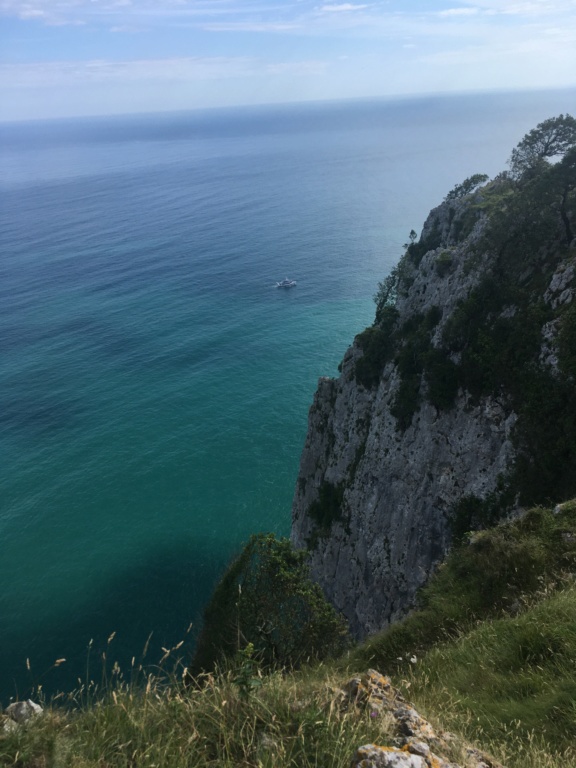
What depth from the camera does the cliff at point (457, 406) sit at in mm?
28016

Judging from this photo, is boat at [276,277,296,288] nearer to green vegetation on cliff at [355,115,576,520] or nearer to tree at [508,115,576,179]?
green vegetation on cliff at [355,115,576,520]

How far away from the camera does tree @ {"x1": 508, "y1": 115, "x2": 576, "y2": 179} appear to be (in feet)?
125

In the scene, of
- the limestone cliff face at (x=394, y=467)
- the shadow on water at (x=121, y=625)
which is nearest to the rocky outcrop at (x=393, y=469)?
the limestone cliff face at (x=394, y=467)

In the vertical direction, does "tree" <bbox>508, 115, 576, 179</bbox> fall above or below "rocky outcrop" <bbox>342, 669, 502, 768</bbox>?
above

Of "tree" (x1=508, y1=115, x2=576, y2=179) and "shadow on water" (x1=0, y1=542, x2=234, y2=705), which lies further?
"shadow on water" (x1=0, y1=542, x2=234, y2=705)

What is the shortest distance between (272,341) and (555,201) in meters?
65.3

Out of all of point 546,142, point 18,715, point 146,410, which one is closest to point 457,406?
point 546,142

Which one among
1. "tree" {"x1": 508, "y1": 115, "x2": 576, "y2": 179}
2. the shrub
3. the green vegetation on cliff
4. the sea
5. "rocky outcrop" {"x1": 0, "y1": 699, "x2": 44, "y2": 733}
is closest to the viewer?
"rocky outcrop" {"x1": 0, "y1": 699, "x2": 44, "y2": 733}

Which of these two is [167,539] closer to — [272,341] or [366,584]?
[366,584]

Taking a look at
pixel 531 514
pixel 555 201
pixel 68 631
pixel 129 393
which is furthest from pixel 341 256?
pixel 531 514

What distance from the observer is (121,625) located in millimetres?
46156

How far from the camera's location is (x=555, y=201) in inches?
1299

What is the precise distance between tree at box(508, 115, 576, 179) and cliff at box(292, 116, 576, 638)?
0.22 m

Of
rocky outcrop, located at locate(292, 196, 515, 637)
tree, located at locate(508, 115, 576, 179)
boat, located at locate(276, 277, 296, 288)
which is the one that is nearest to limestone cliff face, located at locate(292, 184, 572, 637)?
rocky outcrop, located at locate(292, 196, 515, 637)
